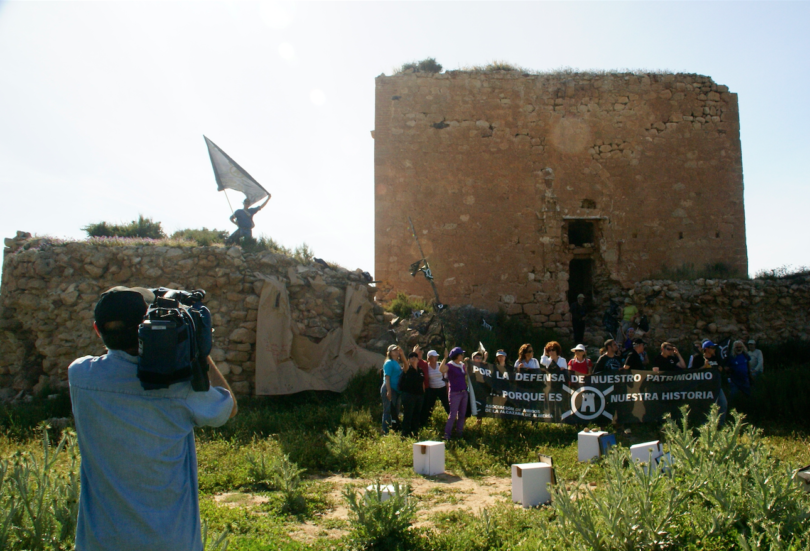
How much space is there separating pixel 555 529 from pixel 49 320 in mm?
10064

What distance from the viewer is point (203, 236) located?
36.9 ft

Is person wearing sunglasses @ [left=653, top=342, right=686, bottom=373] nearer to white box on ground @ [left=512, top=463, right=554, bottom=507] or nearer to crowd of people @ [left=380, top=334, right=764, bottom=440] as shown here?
crowd of people @ [left=380, top=334, right=764, bottom=440]

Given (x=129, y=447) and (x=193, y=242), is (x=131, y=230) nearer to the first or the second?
(x=193, y=242)

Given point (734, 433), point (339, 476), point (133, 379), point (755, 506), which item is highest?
point (133, 379)

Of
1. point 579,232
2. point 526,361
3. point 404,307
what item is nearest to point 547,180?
point 579,232

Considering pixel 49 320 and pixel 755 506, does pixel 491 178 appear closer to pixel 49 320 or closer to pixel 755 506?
pixel 49 320

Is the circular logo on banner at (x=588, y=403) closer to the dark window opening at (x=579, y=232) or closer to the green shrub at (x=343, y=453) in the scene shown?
the green shrub at (x=343, y=453)

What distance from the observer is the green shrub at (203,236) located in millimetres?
11016

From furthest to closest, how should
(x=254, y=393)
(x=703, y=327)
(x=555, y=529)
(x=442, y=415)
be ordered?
(x=703, y=327) → (x=254, y=393) → (x=442, y=415) → (x=555, y=529)

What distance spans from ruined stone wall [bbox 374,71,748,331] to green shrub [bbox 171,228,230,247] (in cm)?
397

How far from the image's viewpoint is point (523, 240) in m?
14.0

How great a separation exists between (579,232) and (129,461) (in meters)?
14.6

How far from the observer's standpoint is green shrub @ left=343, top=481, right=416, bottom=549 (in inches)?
158

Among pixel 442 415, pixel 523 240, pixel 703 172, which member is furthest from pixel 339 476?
pixel 703 172
